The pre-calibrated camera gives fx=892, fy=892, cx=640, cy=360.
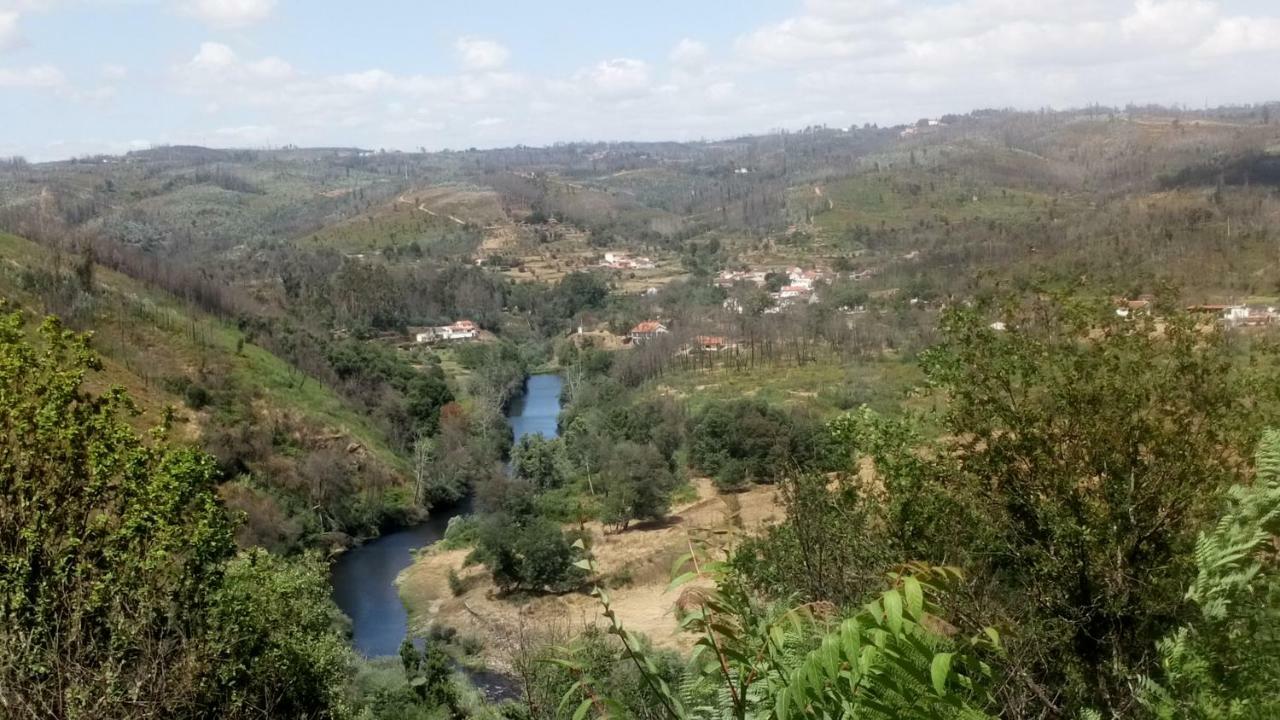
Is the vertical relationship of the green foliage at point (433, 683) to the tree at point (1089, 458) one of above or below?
below

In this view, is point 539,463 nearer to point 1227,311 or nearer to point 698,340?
point 698,340

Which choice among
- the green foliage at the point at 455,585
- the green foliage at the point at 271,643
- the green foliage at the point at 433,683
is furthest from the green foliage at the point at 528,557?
the green foliage at the point at 271,643

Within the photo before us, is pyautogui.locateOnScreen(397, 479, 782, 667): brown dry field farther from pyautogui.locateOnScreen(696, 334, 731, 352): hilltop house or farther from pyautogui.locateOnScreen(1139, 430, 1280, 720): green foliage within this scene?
pyautogui.locateOnScreen(696, 334, 731, 352): hilltop house

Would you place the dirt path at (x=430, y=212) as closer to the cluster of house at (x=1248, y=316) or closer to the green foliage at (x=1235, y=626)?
the cluster of house at (x=1248, y=316)

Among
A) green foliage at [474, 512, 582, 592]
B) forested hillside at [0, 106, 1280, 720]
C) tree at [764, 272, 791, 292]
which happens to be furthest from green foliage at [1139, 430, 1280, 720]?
tree at [764, 272, 791, 292]

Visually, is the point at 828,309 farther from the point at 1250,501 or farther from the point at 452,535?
the point at 1250,501
